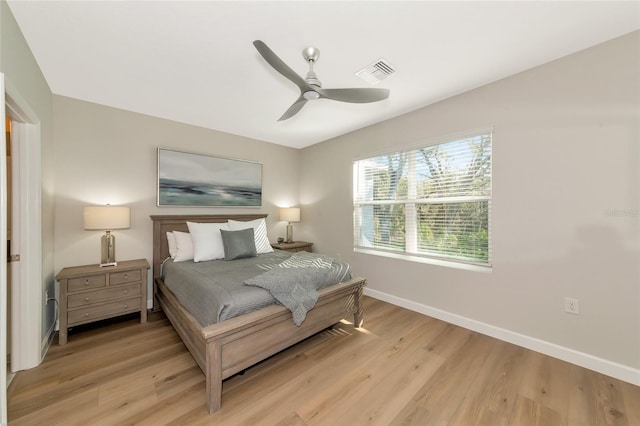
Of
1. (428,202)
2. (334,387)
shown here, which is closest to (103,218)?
(334,387)

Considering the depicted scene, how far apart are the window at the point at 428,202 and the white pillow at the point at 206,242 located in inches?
79.4

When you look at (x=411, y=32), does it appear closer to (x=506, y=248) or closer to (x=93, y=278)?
(x=506, y=248)

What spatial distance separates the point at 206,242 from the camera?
3045mm

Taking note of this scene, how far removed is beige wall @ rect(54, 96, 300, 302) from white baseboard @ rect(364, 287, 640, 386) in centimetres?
337

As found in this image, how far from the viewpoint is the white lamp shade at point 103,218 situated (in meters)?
2.57

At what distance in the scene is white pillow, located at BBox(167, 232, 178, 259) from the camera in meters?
3.10

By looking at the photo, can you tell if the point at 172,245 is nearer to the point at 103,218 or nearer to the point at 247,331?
the point at 103,218

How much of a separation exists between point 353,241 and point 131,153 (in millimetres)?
3257

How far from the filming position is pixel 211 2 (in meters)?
1.54

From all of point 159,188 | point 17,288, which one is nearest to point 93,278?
point 17,288

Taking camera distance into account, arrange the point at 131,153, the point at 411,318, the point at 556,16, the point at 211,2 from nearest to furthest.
A: the point at 211,2, the point at 556,16, the point at 411,318, the point at 131,153

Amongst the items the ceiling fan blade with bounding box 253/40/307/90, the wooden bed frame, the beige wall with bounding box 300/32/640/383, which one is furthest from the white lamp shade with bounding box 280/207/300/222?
the ceiling fan blade with bounding box 253/40/307/90

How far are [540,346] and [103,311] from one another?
4226 mm

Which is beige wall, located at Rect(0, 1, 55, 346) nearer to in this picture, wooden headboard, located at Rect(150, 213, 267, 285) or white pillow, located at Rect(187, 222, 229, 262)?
wooden headboard, located at Rect(150, 213, 267, 285)
